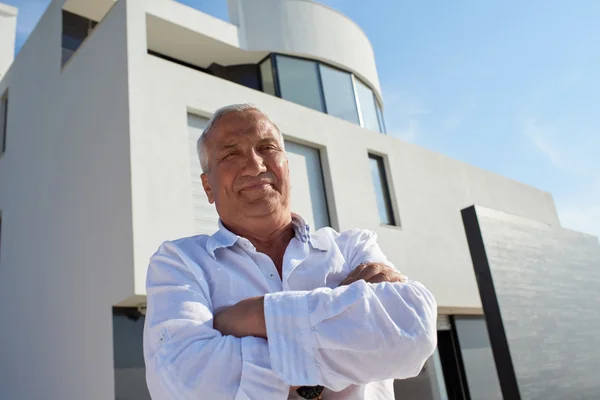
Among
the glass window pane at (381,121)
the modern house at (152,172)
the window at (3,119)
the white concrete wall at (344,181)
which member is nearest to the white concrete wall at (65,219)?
the modern house at (152,172)

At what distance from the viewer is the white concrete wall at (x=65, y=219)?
5.90 metres

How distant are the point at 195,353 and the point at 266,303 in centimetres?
22

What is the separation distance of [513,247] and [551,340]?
1091mm

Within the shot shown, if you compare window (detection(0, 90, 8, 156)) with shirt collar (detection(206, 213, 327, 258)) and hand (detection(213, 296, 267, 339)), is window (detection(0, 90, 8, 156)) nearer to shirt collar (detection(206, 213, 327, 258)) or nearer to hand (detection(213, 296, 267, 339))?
shirt collar (detection(206, 213, 327, 258))

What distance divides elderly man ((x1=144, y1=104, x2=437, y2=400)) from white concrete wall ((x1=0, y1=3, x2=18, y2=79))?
1231cm

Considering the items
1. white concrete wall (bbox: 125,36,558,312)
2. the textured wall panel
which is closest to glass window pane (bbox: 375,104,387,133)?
white concrete wall (bbox: 125,36,558,312)

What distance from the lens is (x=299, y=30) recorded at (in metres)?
10.3

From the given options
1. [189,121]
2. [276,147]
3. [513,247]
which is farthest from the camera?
[189,121]

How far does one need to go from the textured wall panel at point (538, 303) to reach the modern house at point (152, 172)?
2.86 meters

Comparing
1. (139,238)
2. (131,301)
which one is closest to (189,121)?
(139,238)

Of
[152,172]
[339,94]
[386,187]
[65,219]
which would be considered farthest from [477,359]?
[65,219]

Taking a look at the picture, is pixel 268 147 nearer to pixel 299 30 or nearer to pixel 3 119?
pixel 299 30

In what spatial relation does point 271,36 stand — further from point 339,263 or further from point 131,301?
point 339,263

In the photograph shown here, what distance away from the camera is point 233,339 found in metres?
1.29
